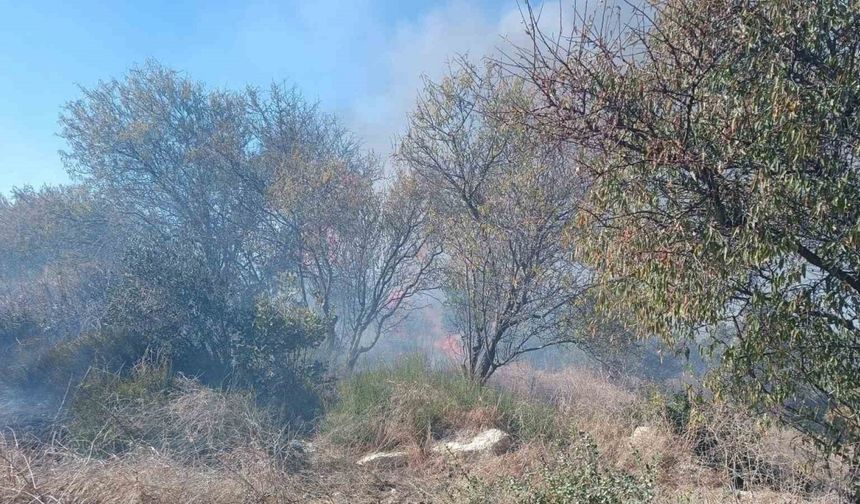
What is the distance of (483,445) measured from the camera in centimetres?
792

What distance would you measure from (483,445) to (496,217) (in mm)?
3569

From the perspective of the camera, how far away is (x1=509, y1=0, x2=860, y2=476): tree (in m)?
4.09

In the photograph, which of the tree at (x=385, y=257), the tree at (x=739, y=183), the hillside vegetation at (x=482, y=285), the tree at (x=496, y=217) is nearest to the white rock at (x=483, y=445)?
Answer: the hillside vegetation at (x=482, y=285)

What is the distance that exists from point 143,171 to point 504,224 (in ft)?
33.4

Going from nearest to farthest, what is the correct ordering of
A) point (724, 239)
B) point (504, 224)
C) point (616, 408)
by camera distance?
point (724, 239), point (616, 408), point (504, 224)

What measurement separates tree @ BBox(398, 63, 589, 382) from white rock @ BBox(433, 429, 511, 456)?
1993 millimetres

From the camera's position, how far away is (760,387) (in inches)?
186

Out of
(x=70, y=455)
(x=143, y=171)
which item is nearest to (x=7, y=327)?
(x=143, y=171)

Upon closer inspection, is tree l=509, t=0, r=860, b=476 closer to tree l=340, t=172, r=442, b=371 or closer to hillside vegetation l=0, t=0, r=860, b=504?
hillside vegetation l=0, t=0, r=860, b=504

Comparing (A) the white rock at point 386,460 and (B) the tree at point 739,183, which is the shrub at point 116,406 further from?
(B) the tree at point 739,183

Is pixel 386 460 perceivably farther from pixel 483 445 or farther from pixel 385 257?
pixel 385 257

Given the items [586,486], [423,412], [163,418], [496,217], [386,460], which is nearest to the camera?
[586,486]

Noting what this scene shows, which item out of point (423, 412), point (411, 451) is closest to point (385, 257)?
point (423, 412)

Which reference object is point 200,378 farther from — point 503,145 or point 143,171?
point 143,171
